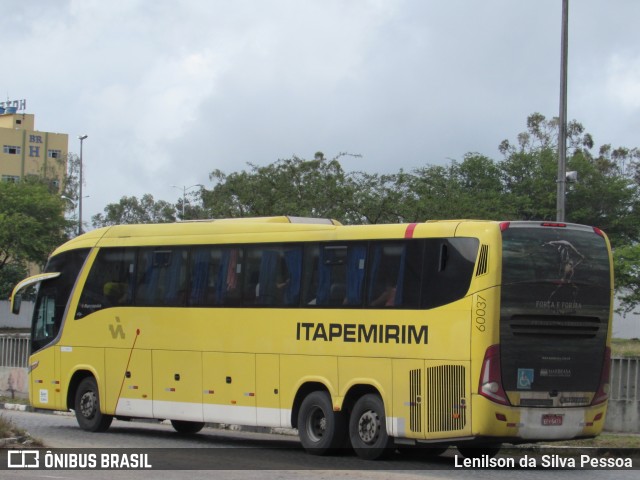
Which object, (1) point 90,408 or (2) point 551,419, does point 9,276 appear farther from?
(2) point 551,419

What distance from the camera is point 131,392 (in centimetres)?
2070

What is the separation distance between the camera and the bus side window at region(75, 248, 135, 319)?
68.9ft

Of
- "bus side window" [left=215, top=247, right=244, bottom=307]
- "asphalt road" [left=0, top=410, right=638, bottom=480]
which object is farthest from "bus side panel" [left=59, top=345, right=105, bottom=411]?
"bus side window" [left=215, top=247, right=244, bottom=307]

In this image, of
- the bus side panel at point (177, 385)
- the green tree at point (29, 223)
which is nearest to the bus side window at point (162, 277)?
the bus side panel at point (177, 385)

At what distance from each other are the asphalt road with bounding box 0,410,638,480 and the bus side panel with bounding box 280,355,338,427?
81 centimetres

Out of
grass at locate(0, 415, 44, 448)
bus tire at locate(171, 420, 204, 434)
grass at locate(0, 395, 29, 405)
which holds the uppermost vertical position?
grass at locate(0, 415, 44, 448)

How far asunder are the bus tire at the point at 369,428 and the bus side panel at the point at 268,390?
162 cm

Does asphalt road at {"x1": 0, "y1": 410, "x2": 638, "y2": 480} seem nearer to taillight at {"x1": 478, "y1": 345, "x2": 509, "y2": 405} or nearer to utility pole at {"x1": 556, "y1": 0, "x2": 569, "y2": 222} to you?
taillight at {"x1": 478, "y1": 345, "x2": 509, "y2": 405}

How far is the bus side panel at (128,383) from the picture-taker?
2047 cm

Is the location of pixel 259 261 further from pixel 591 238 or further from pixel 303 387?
pixel 591 238

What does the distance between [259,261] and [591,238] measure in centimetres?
534

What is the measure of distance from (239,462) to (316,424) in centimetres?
200

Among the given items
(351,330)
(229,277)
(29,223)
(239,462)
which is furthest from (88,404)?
(29,223)

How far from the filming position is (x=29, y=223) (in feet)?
241
